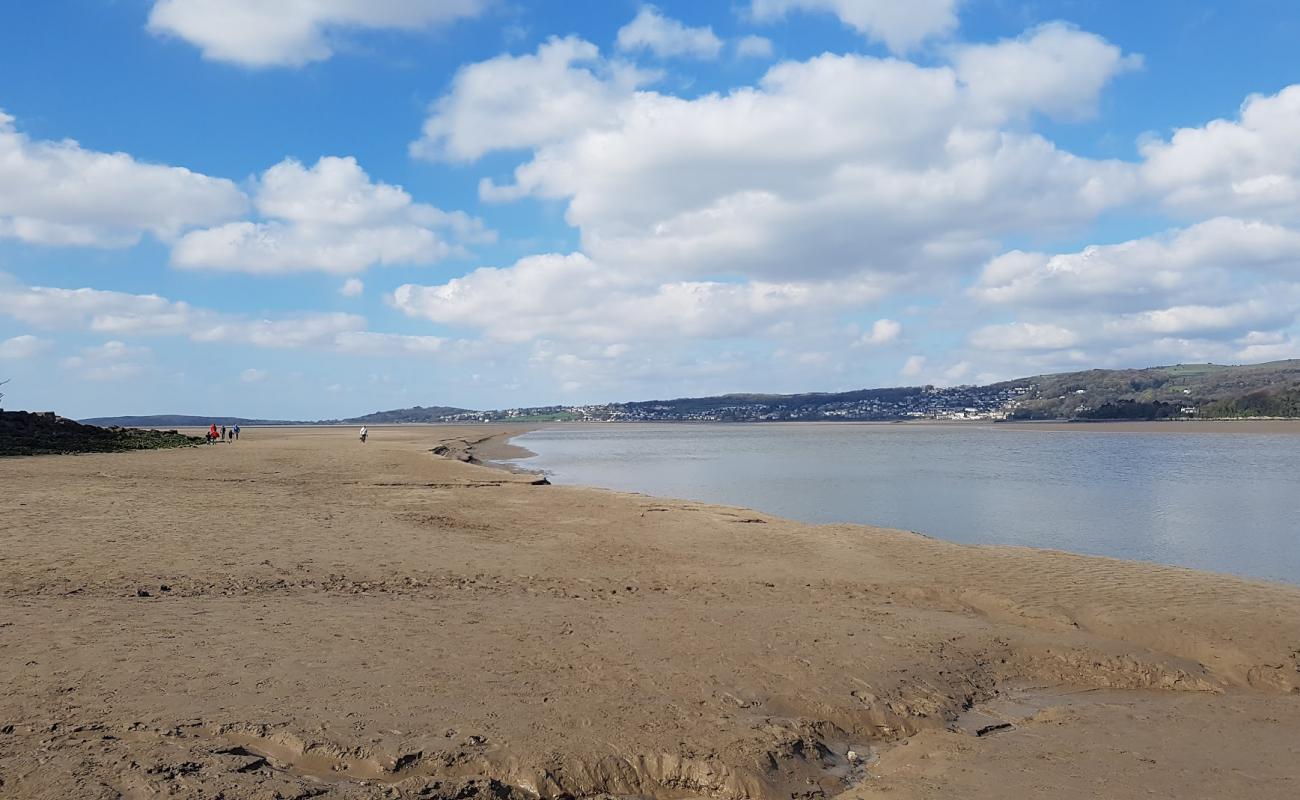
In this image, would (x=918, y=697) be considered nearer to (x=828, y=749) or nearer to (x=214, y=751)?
(x=828, y=749)

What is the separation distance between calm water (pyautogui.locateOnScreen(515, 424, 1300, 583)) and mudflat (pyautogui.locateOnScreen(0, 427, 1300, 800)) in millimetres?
6125

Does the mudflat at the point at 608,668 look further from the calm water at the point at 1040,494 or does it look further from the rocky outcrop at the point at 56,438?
the rocky outcrop at the point at 56,438

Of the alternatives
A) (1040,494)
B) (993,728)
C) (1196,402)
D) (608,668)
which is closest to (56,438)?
(608,668)

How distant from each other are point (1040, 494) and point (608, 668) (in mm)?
29112

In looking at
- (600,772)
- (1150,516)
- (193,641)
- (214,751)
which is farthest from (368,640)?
(1150,516)

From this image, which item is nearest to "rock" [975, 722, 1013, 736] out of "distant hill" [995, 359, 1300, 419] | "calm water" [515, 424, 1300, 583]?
"calm water" [515, 424, 1300, 583]

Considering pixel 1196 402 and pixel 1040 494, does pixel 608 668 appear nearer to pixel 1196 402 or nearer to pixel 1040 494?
pixel 1040 494

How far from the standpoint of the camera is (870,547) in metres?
17.0

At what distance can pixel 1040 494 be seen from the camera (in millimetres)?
32188

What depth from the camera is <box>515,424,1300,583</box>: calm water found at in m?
20.9

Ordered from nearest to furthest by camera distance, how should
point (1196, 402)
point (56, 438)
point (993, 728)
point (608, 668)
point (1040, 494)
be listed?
point (993, 728)
point (608, 668)
point (1040, 494)
point (56, 438)
point (1196, 402)

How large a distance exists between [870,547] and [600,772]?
39.5ft

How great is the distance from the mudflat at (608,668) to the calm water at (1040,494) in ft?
20.1

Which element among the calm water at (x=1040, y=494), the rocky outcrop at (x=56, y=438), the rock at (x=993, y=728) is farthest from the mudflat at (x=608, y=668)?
the rocky outcrop at (x=56, y=438)
